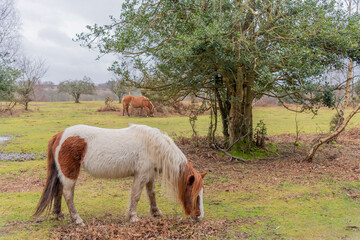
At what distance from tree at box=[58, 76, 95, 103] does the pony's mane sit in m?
45.8

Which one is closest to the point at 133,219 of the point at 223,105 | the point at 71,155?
the point at 71,155

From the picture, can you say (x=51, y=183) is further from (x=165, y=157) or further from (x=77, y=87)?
(x=77, y=87)

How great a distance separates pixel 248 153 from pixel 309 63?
13.1 feet

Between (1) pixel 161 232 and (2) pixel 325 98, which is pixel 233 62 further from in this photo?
(1) pixel 161 232

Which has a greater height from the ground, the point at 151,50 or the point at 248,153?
the point at 151,50

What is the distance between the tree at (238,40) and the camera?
7113 millimetres

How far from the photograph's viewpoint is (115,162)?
178 inches

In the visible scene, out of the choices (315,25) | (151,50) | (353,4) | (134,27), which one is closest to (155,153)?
(151,50)

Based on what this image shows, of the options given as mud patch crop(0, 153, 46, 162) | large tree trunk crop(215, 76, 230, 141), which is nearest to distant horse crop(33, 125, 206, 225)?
large tree trunk crop(215, 76, 230, 141)

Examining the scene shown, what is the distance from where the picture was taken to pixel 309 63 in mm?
7301

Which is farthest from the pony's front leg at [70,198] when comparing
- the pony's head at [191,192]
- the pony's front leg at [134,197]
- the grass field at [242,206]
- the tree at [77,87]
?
the tree at [77,87]

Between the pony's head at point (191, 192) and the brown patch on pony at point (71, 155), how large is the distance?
171 cm

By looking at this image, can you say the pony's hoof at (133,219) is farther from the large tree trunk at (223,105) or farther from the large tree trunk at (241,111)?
the large tree trunk at (223,105)

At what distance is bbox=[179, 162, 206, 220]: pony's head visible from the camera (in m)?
4.25
